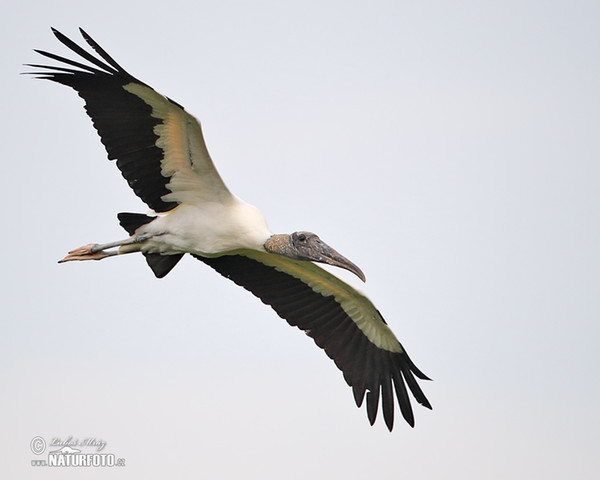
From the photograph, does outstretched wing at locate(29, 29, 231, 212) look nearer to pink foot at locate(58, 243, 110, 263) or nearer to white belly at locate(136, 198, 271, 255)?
white belly at locate(136, 198, 271, 255)

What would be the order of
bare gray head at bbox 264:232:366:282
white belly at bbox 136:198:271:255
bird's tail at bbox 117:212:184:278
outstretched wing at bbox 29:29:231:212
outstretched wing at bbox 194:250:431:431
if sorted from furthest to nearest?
outstretched wing at bbox 194:250:431:431
bird's tail at bbox 117:212:184:278
bare gray head at bbox 264:232:366:282
white belly at bbox 136:198:271:255
outstretched wing at bbox 29:29:231:212

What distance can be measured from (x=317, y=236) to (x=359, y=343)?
1.99m

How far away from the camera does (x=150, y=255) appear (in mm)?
12453

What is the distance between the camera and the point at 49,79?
1150 cm

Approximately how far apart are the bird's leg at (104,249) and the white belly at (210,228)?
10cm

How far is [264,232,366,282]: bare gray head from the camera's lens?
12.0 m

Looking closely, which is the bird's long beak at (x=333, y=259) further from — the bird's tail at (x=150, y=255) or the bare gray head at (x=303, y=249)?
the bird's tail at (x=150, y=255)

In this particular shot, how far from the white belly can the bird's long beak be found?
0.67 metres

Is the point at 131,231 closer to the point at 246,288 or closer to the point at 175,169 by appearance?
the point at 175,169

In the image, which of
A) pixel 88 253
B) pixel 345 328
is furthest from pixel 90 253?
pixel 345 328

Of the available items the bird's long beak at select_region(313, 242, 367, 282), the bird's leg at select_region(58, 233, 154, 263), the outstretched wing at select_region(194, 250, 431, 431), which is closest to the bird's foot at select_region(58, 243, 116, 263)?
the bird's leg at select_region(58, 233, 154, 263)

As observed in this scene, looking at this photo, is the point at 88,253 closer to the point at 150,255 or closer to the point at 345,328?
the point at 150,255

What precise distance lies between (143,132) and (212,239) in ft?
4.85

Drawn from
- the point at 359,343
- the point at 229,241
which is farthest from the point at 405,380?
the point at 229,241
